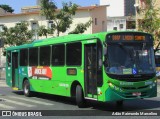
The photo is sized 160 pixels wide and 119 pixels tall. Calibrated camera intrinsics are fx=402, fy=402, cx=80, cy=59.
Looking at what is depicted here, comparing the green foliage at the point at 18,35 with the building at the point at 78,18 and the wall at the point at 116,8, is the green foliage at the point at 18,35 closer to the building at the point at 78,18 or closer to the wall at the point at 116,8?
the building at the point at 78,18

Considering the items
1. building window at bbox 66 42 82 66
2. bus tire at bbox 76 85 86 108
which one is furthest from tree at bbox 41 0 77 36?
bus tire at bbox 76 85 86 108

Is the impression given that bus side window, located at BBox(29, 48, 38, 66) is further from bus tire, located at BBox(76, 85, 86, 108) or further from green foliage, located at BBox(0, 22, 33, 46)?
green foliage, located at BBox(0, 22, 33, 46)

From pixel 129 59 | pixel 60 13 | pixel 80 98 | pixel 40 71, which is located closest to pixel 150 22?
pixel 60 13

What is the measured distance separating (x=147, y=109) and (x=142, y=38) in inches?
99.9

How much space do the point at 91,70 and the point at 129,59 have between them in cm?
146

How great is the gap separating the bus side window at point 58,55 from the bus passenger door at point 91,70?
1.87 metres

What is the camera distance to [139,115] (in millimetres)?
12617

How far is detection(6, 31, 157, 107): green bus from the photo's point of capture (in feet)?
44.8

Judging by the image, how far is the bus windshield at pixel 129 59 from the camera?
13703 mm

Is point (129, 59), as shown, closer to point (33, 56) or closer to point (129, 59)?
point (129, 59)

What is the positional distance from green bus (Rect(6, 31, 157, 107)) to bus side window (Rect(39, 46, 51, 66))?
681 mm

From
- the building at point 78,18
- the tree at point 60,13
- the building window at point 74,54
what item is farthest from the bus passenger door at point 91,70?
the building at point 78,18

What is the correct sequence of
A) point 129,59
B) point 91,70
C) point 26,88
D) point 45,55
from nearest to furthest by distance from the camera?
point 129,59 → point 91,70 → point 45,55 → point 26,88

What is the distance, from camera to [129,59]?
1391 cm
